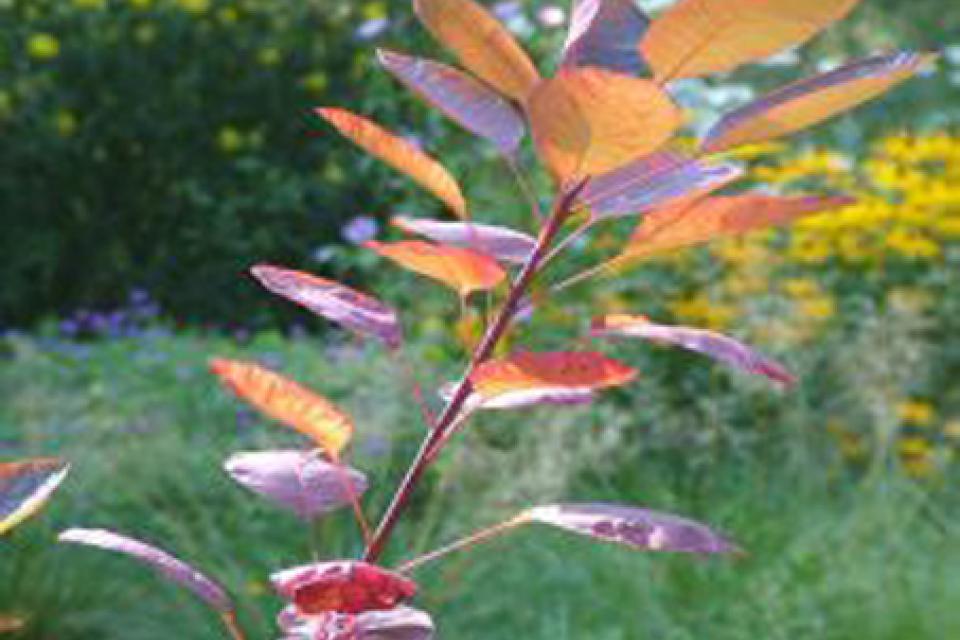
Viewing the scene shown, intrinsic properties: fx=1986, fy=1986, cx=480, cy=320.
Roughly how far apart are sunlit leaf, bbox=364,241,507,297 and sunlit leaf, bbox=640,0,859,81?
160mm

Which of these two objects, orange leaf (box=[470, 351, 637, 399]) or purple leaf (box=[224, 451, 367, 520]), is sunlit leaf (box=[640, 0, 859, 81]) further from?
purple leaf (box=[224, 451, 367, 520])

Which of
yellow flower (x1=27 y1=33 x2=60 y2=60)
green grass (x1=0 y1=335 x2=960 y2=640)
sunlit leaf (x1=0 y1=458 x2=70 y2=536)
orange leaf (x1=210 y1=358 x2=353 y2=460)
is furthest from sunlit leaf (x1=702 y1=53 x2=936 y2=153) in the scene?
yellow flower (x1=27 y1=33 x2=60 y2=60)

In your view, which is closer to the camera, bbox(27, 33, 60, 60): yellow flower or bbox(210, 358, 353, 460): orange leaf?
bbox(210, 358, 353, 460): orange leaf

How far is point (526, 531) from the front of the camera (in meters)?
4.50

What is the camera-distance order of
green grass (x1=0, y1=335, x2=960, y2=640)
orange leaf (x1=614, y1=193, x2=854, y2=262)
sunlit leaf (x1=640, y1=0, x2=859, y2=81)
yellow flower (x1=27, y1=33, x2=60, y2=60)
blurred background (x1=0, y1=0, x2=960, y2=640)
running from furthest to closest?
yellow flower (x1=27, y1=33, x2=60, y2=60), blurred background (x1=0, y1=0, x2=960, y2=640), green grass (x1=0, y1=335, x2=960, y2=640), orange leaf (x1=614, y1=193, x2=854, y2=262), sunlit leaf (x1=640, y1=0, x2=859, y2=81)

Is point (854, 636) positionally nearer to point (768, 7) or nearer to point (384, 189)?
point (768, 7)

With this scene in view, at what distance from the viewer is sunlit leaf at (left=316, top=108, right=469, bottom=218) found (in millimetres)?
1107

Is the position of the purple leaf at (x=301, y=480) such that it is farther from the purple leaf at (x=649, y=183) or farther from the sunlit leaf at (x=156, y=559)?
the purple leaf at (x=649, y=183)

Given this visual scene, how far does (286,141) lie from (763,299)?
328 centimetres

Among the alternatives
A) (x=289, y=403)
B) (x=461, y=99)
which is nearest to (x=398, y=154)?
(x=461, y=99)

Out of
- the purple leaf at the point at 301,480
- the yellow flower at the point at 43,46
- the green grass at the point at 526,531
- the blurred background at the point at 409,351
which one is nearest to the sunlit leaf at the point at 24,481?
the purple leaf at the point at 301,480

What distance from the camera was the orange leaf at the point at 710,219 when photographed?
1029 mm

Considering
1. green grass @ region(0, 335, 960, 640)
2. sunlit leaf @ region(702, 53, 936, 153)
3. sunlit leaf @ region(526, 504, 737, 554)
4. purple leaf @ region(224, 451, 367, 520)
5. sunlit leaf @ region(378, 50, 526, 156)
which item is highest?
sunlit leaf @ region(378, 50, 526, 156)

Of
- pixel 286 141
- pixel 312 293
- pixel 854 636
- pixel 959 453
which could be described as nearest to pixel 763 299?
pixel 959 453
